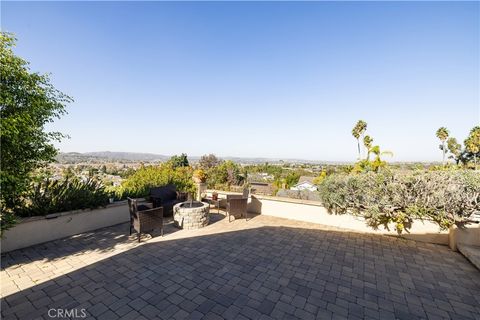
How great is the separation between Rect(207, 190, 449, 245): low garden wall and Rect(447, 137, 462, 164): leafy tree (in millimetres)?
39744

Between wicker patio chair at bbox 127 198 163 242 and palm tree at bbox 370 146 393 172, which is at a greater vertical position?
palm tree at bbox 370 146 393 172

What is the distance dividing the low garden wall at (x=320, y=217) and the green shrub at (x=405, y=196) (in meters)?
0.25

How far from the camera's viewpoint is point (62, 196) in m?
4.94

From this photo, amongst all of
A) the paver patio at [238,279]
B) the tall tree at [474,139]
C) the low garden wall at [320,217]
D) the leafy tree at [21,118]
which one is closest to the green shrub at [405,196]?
the low garden wall at [320,217]

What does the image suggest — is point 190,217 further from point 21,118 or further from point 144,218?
point 21,118

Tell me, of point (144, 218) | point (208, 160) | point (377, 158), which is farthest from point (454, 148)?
point (144, 218)

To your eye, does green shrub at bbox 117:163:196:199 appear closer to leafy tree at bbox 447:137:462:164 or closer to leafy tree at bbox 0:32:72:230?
leafy tree at bbox 0:32:72:230

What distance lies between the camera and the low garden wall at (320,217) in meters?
5.12

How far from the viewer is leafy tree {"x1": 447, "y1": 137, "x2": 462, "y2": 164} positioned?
102ft

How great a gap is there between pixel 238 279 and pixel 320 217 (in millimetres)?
4244

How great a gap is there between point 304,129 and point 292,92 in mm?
7431

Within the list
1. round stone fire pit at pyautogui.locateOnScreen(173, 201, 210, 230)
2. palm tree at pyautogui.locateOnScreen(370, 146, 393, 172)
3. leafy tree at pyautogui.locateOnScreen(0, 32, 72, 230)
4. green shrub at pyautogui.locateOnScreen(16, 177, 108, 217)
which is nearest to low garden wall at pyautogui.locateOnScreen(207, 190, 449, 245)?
palm tree at pyautogui.locateOnScreen(370, 146, 393, 172)

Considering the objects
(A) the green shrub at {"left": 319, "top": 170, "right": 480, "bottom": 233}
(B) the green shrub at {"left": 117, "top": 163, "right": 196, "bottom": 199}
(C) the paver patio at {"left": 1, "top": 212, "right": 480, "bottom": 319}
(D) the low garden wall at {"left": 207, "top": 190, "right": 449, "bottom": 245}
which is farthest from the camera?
(B) the green shrub at {"left": 117, "top": 163, "right": 196, "bottom": 199}

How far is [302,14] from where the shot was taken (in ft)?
25.7
